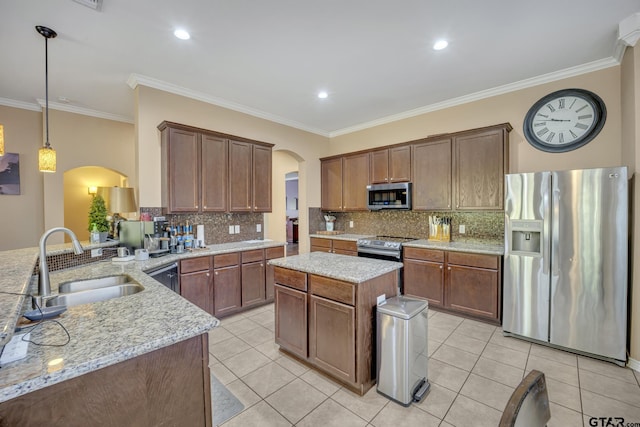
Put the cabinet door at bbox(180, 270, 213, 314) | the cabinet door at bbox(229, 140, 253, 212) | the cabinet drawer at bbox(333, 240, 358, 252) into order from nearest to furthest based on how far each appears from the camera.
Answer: the cabinet door at bbox(180, 270, 213, 314) < the cabinet door at bbox(229, 140, 253, 212) < the cabinet drawer at bbox(333, 240, 358, 252)

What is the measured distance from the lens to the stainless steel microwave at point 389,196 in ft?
14.1

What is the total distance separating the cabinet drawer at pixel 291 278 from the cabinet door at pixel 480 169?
2614 millimetres

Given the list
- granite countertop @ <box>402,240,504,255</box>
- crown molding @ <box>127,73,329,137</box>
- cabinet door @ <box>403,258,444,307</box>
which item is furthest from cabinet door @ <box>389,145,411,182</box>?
crown molding @ <box>127,73,329,137</box>

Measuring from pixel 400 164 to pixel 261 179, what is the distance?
2227 mm

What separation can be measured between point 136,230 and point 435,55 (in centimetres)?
374

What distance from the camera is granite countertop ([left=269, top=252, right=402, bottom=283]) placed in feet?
6.86

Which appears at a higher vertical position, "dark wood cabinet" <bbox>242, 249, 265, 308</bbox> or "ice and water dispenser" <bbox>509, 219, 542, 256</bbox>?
→ "ice and water dispenser" <bbox>509, 219, 542, 256</bbox>

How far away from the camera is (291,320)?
2.54m

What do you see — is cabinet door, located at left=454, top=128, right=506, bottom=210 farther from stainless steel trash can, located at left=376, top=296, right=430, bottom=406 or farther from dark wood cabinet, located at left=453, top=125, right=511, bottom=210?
stainless steel trash can, located at left=376, top=296, right=430, bottom=406

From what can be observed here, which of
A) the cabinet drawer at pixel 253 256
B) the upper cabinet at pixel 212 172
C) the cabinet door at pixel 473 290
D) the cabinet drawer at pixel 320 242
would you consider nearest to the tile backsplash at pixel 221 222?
the upper cabinet at pixel 212 172

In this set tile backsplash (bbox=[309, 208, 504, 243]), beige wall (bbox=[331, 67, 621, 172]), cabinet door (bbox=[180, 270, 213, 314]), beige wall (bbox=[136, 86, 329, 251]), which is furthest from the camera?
tile backsplash (bbox=[309, 208, 504, 243])

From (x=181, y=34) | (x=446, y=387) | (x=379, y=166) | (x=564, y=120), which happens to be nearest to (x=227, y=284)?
(x=446, y=387)

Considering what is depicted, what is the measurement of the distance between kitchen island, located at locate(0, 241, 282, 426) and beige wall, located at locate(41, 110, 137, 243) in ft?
10.7

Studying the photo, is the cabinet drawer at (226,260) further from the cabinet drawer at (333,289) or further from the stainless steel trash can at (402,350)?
the stainless steel trash can at (402,350)
